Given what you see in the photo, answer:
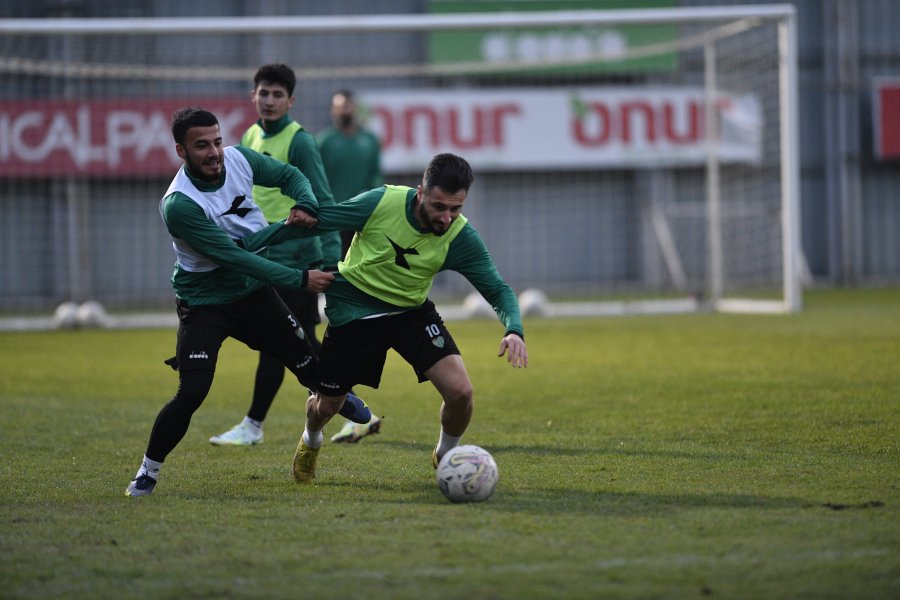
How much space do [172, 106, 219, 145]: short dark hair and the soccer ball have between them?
1824mm

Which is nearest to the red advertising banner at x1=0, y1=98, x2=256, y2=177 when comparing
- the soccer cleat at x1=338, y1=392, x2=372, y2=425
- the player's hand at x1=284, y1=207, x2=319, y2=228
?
the soccer cleat at x1=338, y1=392, x2=372, y2=425

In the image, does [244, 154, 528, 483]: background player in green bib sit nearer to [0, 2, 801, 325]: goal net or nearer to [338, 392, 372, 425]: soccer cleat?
[338, 392, 372, 425]: soccer cleat

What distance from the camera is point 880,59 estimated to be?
2314 centimetres

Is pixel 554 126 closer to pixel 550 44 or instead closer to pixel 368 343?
pixel 550 44

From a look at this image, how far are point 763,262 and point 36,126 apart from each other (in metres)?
10.5

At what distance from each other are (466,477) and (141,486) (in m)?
1.46

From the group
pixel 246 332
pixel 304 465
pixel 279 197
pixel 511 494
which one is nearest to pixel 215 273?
pixel 246 332

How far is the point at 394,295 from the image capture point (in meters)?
5.39

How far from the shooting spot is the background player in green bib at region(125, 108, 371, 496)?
17.1 ft

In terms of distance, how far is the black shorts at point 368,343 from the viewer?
5359 millimetres

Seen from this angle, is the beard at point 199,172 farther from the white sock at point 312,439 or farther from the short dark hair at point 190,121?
the white sock at point 312,439

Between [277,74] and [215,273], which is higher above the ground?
[277,74]

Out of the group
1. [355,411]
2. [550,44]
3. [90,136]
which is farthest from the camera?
[550,44]

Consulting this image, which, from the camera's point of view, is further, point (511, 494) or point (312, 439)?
point (312, 439)
